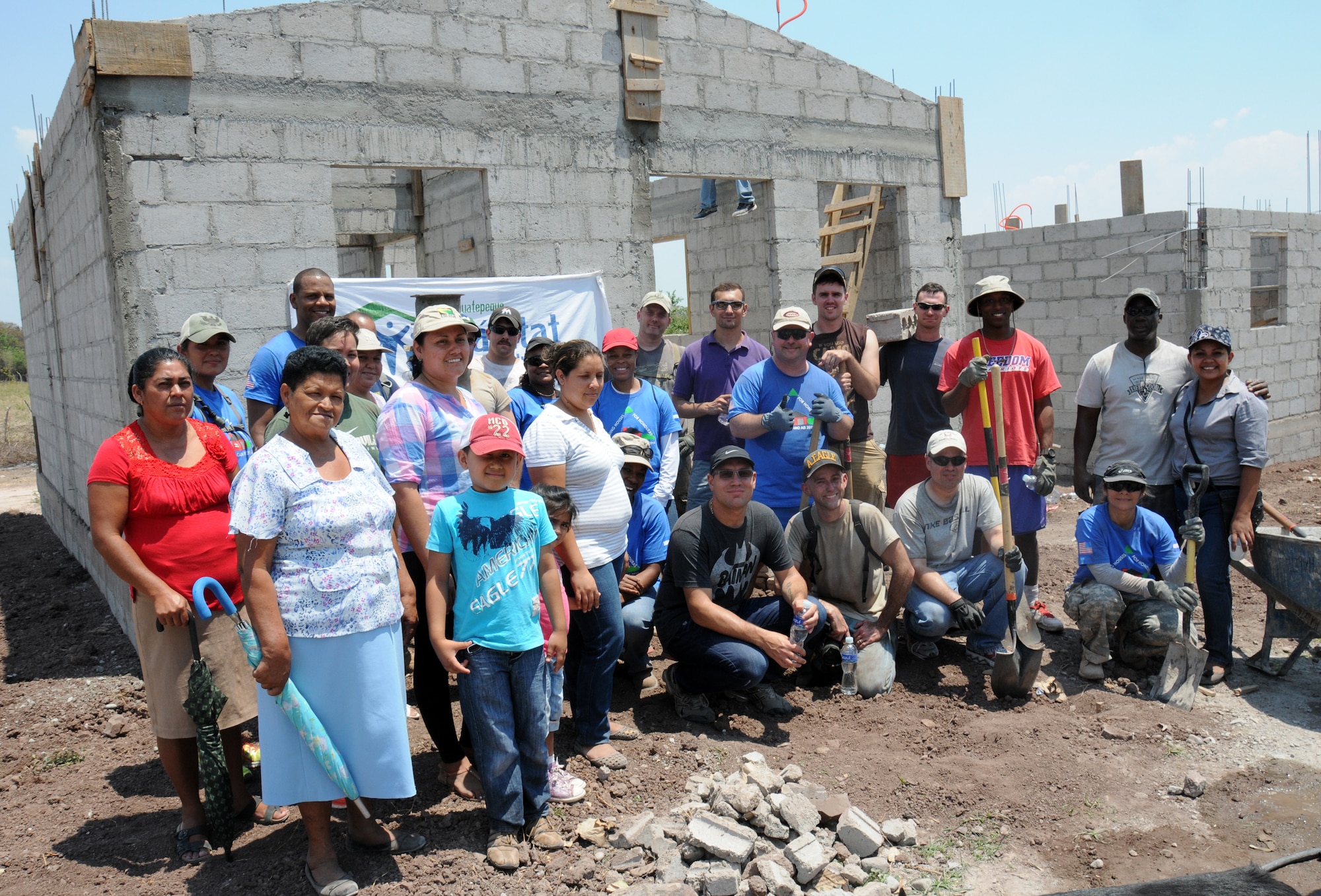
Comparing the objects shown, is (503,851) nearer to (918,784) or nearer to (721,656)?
(721,656)

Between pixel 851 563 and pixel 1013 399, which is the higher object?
pixel 1013 399

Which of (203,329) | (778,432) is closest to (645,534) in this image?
(778,432)

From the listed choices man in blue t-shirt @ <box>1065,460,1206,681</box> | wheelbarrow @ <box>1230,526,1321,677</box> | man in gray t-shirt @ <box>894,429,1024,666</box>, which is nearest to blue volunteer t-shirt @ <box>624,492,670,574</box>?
man in gray t-shirt @ <box>894,429,1024,666</box>

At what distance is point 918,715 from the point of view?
502cm

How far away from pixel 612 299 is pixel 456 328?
12.2ft

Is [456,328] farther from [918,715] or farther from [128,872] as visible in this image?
[918,715]

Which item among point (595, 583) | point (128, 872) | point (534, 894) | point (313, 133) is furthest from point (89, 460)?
point (534, 894)

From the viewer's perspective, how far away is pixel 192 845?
12.3ft

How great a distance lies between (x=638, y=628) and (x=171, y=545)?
2257 mm

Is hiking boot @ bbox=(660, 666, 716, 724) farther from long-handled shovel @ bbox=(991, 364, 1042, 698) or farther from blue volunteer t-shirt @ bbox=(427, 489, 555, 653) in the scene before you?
long-handled shovel @ bbox=(991, 364, 1042, 698)

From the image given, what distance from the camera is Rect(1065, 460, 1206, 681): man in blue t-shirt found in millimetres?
5344

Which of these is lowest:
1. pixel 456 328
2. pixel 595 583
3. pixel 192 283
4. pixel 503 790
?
pixel 503 790

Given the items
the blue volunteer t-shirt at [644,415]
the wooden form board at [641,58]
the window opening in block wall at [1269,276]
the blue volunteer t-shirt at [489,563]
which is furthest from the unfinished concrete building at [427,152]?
the window opening in block wall at [1269,276]

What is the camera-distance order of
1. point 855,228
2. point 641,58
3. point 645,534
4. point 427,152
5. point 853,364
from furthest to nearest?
point 855,228, point 641,58, point 427,152, point 853,364, point 645,534
